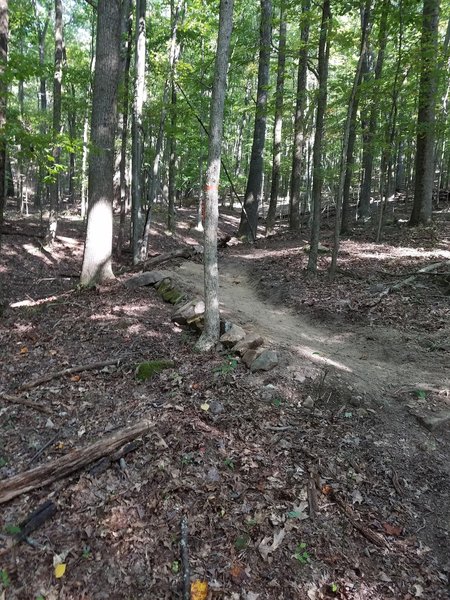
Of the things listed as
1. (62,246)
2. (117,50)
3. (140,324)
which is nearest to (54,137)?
(117,50)

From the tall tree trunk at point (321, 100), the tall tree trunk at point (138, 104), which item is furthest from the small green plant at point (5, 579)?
the tall tree trunk at point (138, 104)

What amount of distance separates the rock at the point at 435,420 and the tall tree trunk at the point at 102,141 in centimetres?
731

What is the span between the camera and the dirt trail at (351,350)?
18.6ft

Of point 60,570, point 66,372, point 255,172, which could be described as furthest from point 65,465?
point 255,172

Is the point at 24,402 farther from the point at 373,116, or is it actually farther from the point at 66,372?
the point at 373,116

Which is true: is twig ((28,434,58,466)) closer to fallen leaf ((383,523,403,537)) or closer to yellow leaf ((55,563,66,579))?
yellow leaf ((55,563,66,579))

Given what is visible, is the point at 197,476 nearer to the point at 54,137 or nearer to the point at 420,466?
the point at 420,466

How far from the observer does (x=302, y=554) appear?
3.34 m

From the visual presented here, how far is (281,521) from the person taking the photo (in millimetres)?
3592

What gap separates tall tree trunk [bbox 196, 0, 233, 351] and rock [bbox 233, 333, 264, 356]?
16.5 inches

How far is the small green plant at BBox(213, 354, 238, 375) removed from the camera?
5590 millimetres

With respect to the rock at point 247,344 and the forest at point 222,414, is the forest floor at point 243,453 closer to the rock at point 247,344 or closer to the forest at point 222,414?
the forest at point 222,414

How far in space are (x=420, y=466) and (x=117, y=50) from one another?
10.1 metres

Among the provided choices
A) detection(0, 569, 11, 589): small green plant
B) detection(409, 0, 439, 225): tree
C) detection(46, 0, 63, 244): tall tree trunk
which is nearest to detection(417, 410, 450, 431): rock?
detection(0, 569, 11, 589): small green plant
